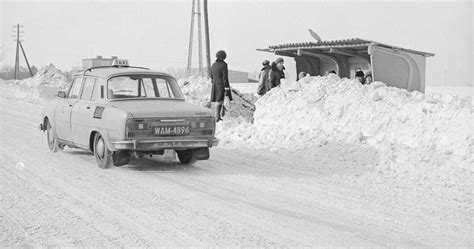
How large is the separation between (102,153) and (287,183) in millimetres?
3160

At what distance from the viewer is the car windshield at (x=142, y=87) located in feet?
34.1

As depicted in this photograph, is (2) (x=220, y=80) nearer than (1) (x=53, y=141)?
No

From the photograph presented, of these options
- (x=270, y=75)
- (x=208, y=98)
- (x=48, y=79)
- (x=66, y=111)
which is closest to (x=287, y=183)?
(x=66, y=111)

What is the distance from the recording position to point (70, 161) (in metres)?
10.6

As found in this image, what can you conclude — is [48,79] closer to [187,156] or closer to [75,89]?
[75,89]

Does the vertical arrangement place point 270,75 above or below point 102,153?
above

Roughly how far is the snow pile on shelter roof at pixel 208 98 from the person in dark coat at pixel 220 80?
89cm

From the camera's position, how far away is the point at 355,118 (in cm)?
1238

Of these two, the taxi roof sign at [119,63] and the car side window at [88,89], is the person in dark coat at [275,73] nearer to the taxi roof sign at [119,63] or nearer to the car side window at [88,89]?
the taxi roof sign at [119,63]

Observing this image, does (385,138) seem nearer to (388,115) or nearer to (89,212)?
(388,115)

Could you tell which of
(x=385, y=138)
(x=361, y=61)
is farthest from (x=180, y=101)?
(x=361, y=61)

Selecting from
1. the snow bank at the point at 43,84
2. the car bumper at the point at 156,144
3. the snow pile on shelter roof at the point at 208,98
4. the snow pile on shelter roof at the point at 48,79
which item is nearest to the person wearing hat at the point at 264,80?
the snow pile on shelter roof at the point at 208,98

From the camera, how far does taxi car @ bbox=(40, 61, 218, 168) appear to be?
30.9 ft

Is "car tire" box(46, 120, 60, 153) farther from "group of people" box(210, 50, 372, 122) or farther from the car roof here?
"group of people" box(210, 50, 372, 122)
